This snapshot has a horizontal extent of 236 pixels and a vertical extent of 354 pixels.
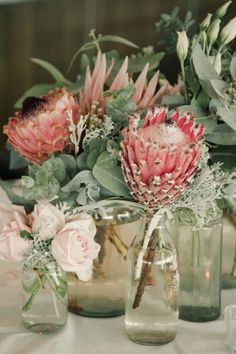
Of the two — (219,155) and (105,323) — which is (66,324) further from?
(219,155)

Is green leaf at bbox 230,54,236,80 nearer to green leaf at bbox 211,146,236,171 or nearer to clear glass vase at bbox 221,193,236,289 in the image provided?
green leaf at bbox 211,146,236,171

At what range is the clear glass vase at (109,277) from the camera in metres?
1.22

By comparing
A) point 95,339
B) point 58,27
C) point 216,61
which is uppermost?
point 216,61

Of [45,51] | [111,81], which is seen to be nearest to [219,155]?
[111,81]

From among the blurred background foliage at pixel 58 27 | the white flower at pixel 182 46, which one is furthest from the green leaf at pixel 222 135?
the blurred background foliage at pixel 58 27

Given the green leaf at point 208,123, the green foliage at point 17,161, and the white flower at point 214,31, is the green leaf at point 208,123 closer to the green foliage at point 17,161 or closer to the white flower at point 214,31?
the white flower at point 214,31

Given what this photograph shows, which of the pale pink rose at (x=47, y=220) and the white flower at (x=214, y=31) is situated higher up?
the white flower at (x=214, y=31)

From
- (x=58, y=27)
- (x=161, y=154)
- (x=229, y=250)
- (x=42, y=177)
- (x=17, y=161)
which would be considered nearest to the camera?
(x=161, y=154)

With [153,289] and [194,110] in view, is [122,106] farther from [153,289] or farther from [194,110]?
Result: [153,289]

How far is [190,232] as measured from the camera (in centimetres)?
122

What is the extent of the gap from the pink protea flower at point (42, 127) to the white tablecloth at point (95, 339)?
0.80ft

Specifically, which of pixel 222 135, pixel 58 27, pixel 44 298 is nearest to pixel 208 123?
pixel 222 135

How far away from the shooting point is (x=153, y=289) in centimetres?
113

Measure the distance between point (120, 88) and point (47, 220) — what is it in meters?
0.26
